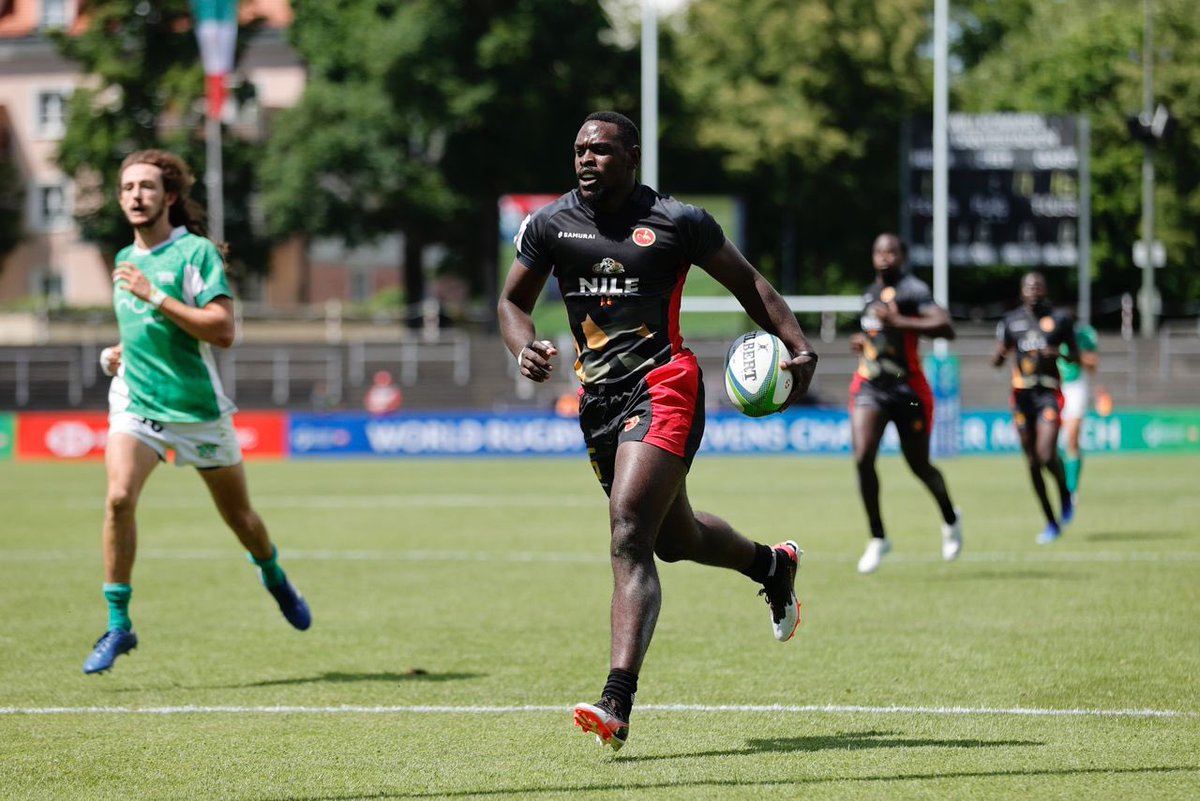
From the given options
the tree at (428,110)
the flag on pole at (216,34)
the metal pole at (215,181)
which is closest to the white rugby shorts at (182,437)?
the flag on pole at (216,34)

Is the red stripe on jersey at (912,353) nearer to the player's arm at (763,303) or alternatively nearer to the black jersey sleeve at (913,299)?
the black jersey sleeve at (913,299)

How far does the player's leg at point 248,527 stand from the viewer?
27.6 ft

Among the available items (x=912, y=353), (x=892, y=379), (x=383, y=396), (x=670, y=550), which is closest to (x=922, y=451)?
(x=892, y=379)

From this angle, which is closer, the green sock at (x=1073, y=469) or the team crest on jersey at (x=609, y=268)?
the team crest on jersey at (x=609, y=268)

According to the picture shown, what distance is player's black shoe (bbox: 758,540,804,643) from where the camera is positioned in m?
7.30

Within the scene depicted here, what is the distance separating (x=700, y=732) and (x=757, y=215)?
179 ft

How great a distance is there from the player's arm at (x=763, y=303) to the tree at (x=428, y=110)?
43.8m

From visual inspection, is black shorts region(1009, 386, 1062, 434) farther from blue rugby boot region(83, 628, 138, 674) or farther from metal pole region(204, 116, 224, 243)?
metal pole region(204, 116, 224, 243)

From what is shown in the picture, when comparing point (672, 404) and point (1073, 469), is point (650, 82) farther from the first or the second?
point (672, 404)

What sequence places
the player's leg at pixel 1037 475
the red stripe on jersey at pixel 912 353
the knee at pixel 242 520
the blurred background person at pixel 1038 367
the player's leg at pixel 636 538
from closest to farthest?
1. the player's leg at pixel 636 538
2. the knee at pixel 242 520
3. the red stripe on jersey at pixel 912 353
4. the player's leg at pixel 1037 475
5. the blurred background person at pixel 1038 367

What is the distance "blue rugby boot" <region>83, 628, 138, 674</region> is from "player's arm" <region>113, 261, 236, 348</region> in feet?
4.50

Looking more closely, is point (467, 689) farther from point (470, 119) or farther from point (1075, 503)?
point (470, 119)

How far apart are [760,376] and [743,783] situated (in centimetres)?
166

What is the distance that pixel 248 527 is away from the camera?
8555 mm
